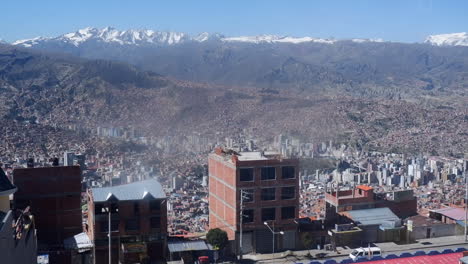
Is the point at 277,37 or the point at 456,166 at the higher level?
the point at 277,37

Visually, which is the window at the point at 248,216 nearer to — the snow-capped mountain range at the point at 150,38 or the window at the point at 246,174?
the window at the point at 246,174

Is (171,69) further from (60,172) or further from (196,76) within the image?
(60,172)

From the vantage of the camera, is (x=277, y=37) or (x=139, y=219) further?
(x=277, y=37)

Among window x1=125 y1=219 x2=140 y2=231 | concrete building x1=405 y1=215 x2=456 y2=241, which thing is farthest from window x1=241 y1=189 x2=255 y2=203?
concrete building x1=405 y1=215 x2=456 y2=241

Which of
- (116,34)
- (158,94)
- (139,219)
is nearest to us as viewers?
(139,219)

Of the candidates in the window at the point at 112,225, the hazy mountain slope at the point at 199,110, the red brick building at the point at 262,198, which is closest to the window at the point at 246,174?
the red brick building at the point at 262,198

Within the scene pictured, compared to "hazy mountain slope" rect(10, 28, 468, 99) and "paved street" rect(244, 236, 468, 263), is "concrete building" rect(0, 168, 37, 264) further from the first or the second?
"hazy mountain slope" rect(10, 28, 468, 99)

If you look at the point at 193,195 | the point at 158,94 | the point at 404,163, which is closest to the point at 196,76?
the point at 158,94
